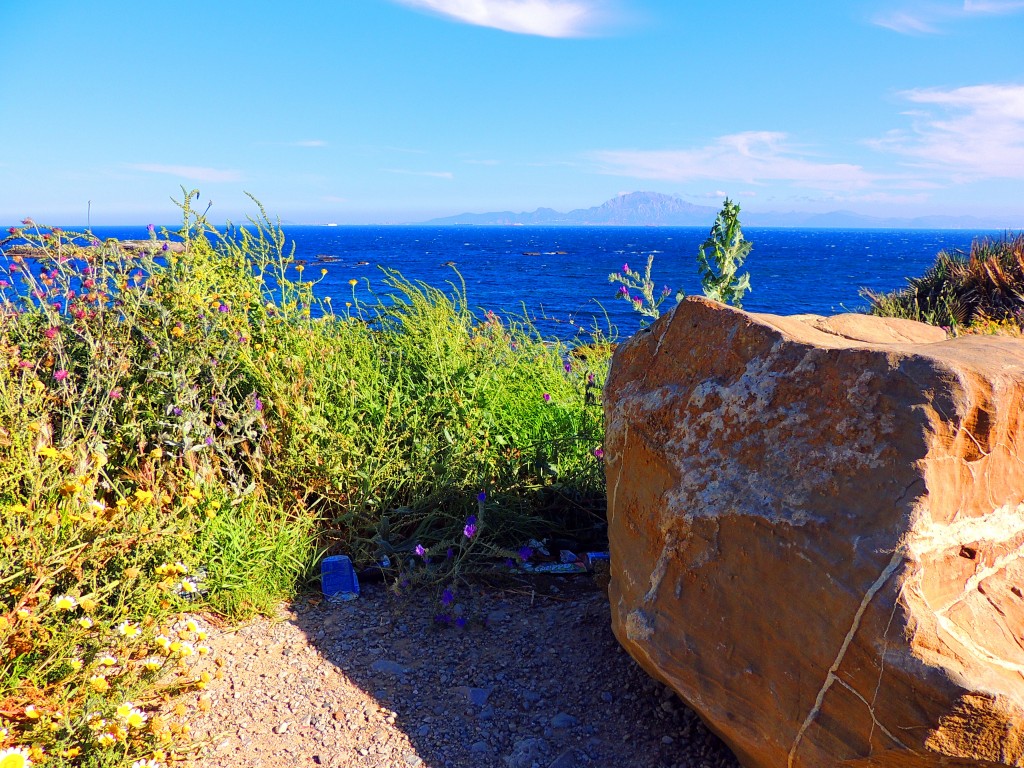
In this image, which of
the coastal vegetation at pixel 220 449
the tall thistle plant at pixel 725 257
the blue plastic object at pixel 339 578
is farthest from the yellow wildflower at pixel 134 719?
the tall thistle plant at pixel 725 257

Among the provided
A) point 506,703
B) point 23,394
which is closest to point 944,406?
point 506,703

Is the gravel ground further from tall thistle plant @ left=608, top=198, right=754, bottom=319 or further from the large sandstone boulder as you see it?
tall thistle plant @ left=608, top=198, right=754, bottom=319

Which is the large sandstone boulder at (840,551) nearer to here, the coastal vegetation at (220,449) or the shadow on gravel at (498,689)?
the shadow on gravel at (498,689)

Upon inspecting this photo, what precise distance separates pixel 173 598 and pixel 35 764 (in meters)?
0.99

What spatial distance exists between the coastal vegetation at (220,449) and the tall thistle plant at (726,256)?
1037mm

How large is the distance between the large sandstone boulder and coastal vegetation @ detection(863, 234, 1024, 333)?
8.35 m

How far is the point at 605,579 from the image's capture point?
365cm

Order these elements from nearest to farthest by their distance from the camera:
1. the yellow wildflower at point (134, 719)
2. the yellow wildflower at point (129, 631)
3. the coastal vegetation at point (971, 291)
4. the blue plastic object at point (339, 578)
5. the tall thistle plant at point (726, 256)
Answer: the yellow wildflower at point (134, 719), the yellow wildflower at point (129, 631), the blue plastic object at point (339, 578), the tall thistle plant at point (726, 256), the coastal vegetation at point (971, 291)

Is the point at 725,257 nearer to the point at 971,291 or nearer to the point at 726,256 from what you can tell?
the point at 726,256

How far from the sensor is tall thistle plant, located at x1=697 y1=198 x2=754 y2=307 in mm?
4520

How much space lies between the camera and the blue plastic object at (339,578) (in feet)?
12.1

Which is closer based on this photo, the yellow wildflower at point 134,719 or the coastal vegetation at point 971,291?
the yellow wildflower at point 134,719

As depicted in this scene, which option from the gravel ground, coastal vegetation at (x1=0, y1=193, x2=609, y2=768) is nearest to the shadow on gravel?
the gravel ground

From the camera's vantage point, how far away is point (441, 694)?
3.03 m
